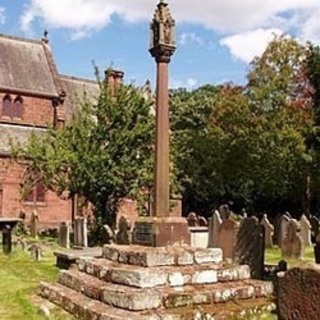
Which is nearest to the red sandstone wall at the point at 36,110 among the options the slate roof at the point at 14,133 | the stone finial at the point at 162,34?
the slate roof at the point at 14,133

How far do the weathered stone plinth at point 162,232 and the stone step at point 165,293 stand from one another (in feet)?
4.11

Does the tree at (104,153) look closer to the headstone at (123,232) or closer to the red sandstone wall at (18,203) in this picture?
the headstone at (123,232)

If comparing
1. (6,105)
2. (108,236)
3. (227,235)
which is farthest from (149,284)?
(6,105)

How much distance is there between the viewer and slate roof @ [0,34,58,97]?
39.7 meters

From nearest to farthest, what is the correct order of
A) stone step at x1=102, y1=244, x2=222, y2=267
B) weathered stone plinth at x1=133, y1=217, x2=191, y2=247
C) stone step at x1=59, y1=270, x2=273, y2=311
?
stone step at x1=59, y1=270, x2=273, y2=311, stone step at x1=102, y1=244, x2=222, y2=267, weathered stone plinth at x1=133, y1=217, x2=191, y2=247

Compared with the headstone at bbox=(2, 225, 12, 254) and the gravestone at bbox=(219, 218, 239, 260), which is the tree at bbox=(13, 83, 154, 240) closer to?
the headstone at bbox=(2, 225, 12, 254)

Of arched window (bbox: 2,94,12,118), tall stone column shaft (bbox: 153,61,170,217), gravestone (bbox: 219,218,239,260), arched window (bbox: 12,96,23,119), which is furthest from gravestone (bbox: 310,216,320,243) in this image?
arched window (bbox: 2,94,12,118)

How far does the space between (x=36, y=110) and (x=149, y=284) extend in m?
32.9

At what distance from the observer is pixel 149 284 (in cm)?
893

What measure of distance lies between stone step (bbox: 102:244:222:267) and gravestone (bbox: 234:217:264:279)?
7.47 feet

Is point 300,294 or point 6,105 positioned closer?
point 300,294

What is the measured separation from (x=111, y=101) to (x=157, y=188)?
14.1m

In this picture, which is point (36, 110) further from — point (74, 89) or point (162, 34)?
point (162, 34)

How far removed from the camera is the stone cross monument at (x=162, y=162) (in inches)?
417
